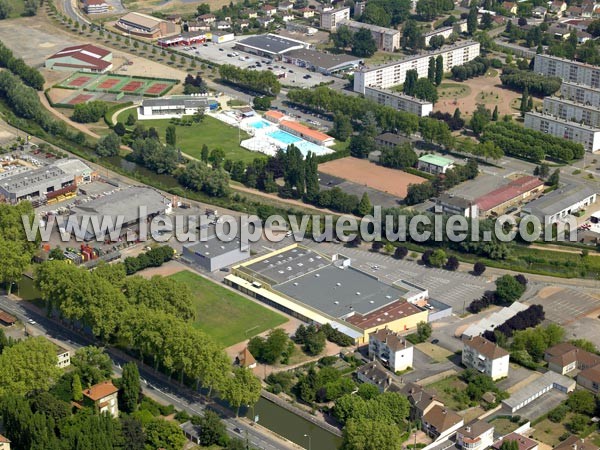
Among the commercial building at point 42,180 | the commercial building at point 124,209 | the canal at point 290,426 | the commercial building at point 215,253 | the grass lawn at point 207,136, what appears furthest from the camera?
the grass lawn at point 207,136

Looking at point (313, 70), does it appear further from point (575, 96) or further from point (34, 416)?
point (34, 416)

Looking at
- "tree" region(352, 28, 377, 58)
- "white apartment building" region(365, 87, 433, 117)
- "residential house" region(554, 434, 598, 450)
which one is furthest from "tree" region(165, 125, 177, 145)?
"residential house" region(554, 434, 598, 450)

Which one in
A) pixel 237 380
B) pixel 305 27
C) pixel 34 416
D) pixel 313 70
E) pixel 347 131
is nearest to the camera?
pixel 34 416

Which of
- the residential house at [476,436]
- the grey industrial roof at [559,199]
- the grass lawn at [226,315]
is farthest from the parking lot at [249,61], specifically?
the residential house at [476,436]

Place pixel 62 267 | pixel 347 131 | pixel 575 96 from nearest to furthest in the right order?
pixel 62 267 < pixel 347 131 < pixel 575 96

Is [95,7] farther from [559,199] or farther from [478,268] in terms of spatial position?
[478,268]

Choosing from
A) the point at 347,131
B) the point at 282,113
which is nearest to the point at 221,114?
the point at 282,113

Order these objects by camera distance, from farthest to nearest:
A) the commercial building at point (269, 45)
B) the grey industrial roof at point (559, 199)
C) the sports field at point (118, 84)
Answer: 1. the commercial building at point (269, 45)
2. the sports field at point (118, 84)
3. the grey industrial roof at point (559, 199)

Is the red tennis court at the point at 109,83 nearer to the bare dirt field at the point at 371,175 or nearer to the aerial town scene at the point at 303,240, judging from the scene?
the aerial town scene at the point at 303,240
